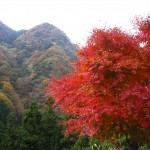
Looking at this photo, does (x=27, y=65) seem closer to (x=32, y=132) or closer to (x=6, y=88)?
(x=6, y=88)

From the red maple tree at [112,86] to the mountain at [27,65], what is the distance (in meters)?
23.1

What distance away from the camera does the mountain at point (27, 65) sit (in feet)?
139

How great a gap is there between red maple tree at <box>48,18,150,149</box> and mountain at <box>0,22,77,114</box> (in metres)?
23.1

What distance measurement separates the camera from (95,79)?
9.93 meters

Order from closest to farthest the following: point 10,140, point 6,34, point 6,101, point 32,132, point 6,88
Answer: point 10,140, point 32,132, point 6,101, point 6,88, point 6,34

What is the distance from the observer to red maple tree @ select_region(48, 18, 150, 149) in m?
9.40

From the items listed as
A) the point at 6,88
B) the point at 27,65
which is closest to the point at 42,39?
the point at 27,65

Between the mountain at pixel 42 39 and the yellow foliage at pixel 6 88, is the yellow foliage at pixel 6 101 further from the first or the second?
the mountain at pixel 42 39

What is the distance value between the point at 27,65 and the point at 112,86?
47910 mm

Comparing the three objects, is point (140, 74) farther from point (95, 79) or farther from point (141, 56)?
point (95, 79)

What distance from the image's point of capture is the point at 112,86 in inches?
389

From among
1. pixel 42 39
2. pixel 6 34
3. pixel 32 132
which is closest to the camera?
pixel 32 132

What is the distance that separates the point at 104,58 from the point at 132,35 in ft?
6.14

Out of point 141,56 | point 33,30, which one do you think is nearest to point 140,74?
point 141,56
